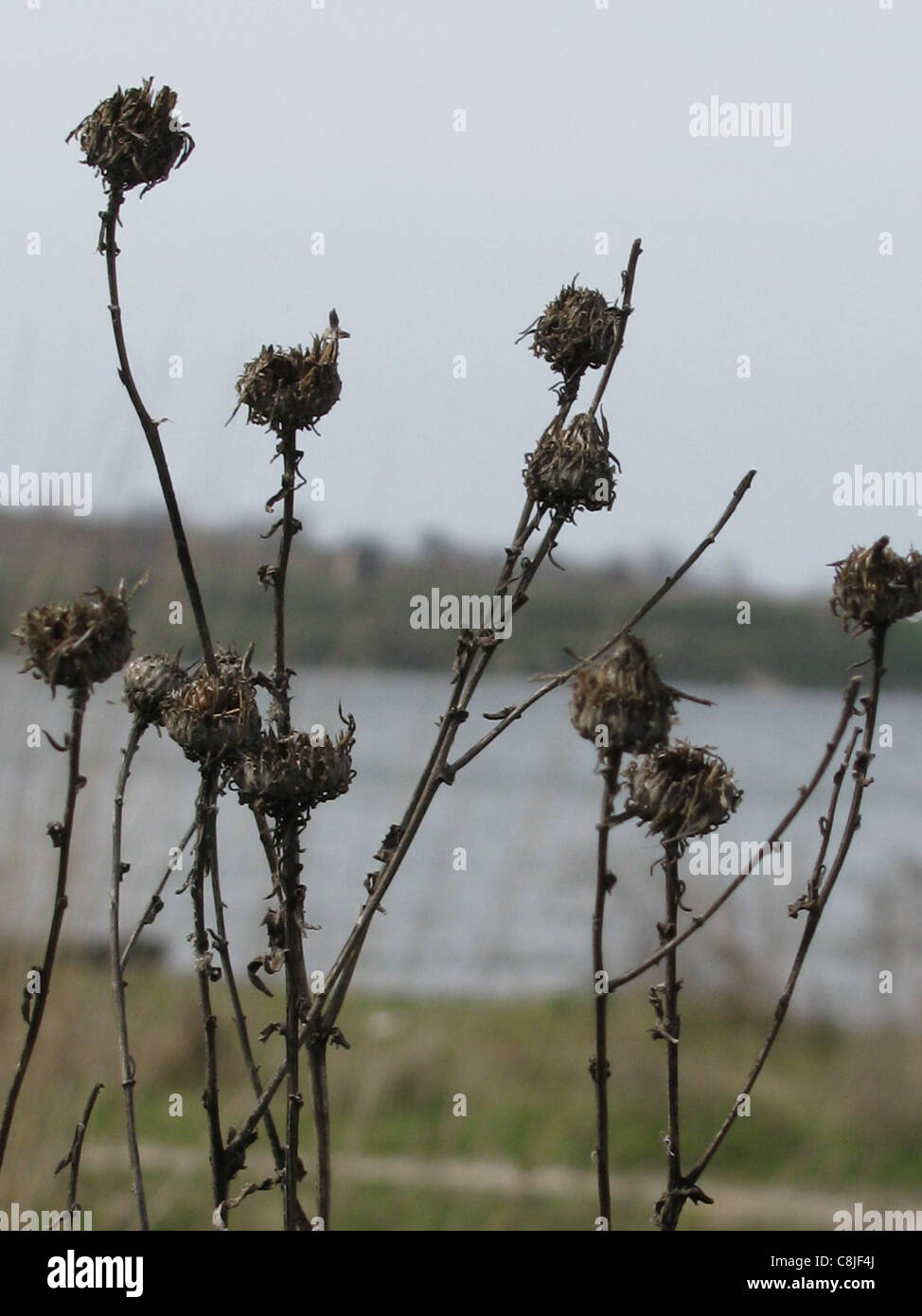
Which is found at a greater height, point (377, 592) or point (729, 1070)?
point (377, 592)

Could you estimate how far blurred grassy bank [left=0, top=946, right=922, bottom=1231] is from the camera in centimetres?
497

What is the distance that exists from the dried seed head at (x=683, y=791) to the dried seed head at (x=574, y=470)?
227mm

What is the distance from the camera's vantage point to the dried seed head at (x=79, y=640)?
3.77ft

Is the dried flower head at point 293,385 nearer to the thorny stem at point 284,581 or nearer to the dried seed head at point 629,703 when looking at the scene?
the thorny stem at point 284,581

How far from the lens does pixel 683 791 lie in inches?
46.6

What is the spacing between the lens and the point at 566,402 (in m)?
1.39

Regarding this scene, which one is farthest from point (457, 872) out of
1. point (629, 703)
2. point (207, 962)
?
point (629, 703)

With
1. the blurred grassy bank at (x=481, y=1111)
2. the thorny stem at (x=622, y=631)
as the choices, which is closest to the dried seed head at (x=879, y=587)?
the thorny stem at (x=622, y=631)

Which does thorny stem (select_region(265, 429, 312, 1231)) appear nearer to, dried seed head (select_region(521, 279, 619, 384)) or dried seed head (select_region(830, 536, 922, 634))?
dried seed head (select_region(521, 279, 619, 384))

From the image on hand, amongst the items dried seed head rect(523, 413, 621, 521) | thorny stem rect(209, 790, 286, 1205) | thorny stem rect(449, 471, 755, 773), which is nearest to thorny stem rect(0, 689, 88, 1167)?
thorny stem rect(209, 790, 286, 1205)

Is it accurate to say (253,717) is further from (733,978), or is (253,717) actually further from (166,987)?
(733,978)

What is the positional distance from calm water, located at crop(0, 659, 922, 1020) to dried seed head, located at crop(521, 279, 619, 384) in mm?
357

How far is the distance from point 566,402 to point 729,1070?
362 inches
